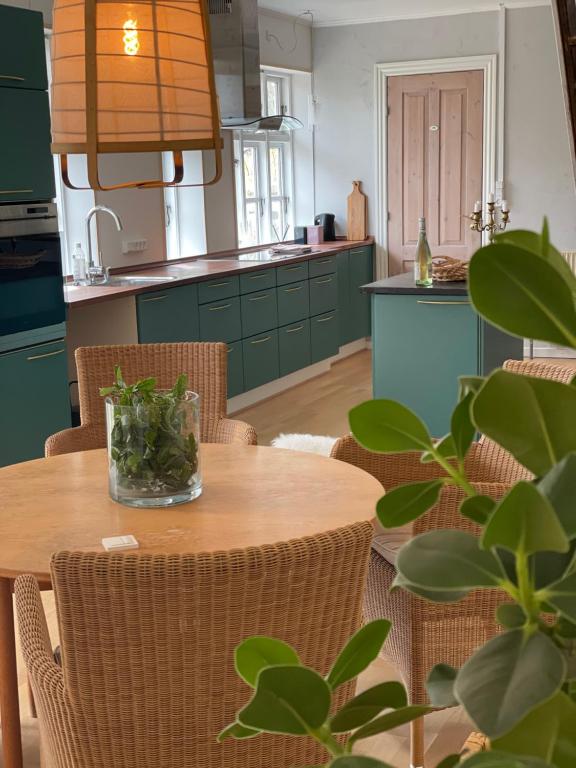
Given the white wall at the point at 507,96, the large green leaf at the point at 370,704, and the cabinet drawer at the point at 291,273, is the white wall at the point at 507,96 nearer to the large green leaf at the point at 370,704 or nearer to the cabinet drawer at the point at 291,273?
the cabinet drawer at the point at 291,273

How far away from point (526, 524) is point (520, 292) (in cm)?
8

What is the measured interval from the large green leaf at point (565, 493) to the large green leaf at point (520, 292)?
46 millimetres

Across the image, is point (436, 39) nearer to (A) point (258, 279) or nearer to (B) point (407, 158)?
(B) point (407, 158)

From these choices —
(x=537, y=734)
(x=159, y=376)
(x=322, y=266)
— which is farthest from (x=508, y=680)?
(x=322, y=266)

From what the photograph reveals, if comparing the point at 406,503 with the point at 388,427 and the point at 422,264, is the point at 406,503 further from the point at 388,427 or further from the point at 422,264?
the point at 422,264

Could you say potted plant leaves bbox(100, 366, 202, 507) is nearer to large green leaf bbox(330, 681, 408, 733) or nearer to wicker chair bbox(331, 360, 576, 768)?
wicker chair bbox(331, 360, 576, 768)

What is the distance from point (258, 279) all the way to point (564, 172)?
9.03 ft

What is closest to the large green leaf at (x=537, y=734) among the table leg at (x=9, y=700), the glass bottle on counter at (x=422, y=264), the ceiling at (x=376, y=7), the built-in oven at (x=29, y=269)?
the table leg at (x=9, y=700)

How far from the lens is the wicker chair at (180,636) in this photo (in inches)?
54.9

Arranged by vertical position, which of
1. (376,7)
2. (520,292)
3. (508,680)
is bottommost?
(508,680)


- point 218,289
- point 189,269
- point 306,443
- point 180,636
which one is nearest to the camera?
point 180,636

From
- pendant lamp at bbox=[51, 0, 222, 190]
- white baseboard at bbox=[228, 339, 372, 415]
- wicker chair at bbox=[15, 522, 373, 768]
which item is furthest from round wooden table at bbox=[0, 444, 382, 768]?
white baseboard at bbox=[228, 339, 372, 415]

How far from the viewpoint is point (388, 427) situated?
0.42 metres

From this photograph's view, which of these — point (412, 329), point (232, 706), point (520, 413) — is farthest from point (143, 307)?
point (520, 413)
